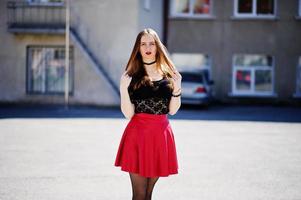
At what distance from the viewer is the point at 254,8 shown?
27078 mm

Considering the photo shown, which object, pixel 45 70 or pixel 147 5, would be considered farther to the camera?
pixel 147 5

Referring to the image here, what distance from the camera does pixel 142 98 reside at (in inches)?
182

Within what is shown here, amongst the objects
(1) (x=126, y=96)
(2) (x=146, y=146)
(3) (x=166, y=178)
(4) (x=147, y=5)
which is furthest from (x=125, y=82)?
(4) (x=147, y=5)

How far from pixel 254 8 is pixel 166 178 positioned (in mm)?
20734

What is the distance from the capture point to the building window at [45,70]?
23.3 metres

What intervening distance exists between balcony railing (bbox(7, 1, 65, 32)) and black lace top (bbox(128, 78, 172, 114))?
733 inches

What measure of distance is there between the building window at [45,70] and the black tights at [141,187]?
62.2ft

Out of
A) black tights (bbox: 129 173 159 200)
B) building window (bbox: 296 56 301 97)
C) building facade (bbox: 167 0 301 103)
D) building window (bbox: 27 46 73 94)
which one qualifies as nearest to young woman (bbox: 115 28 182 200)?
black tights (bbox: 129 173 159 200)

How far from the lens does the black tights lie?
4.60m

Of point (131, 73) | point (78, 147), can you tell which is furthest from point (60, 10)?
point (131, 73)

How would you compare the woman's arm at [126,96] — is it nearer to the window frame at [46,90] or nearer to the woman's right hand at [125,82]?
the woman's right hand at [125,82]

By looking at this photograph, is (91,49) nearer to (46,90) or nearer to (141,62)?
(46,90)

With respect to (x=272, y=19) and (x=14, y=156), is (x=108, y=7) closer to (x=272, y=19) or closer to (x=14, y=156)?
(x=272, y=19)

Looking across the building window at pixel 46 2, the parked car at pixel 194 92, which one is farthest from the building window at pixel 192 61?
the building window at pixel 46 2
